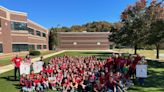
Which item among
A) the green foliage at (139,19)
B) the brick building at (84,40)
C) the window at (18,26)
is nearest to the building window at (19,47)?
the window at (18,26)

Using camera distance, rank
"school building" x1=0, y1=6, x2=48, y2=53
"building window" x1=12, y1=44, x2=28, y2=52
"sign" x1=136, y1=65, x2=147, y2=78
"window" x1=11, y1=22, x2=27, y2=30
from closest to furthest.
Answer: "sign" x1=136, y1=65, x2=147, y2=78, "school building" x1=0, y1=6, x2=48, y2=53, "window" x1=11, y1=22, x2=27, y2=30, "building window" x1=12, y1=44, x2=28, y2=52

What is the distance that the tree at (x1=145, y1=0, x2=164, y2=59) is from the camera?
37.3 meters

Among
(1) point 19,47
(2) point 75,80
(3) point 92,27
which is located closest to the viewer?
(2) point 75,80

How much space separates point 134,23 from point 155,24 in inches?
598

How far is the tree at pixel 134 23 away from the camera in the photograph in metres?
51.8

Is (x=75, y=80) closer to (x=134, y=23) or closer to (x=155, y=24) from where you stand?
(x=155, y=24)

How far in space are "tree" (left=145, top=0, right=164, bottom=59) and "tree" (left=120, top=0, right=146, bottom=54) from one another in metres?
1.40

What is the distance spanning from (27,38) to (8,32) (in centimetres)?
1028

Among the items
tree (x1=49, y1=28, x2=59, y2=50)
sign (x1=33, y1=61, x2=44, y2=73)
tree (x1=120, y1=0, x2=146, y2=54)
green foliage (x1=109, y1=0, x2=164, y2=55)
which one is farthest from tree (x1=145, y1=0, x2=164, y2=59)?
tree (x1=49, y1=28, x2=59, y2=50)

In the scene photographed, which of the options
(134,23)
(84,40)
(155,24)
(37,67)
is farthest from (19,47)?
(84,40)

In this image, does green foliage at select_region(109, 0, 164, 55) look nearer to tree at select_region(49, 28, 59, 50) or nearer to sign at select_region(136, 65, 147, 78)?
sign at select_region(136, 65, 147, 78)

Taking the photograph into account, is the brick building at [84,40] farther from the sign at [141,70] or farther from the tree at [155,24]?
the sign at [141,70]

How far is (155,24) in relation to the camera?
38.3 metres

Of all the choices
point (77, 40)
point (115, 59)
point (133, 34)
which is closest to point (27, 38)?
point (133, 34)
